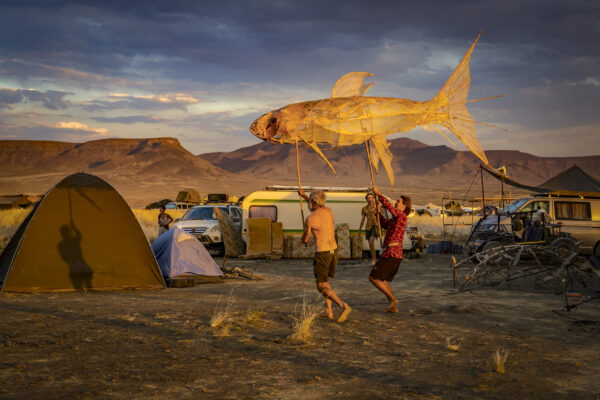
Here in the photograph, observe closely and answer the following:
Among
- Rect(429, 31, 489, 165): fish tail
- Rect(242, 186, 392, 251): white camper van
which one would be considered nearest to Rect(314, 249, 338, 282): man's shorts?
Rect(429, 31, 489, 165): fish tail

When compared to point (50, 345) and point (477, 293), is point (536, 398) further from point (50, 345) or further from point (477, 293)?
point (477, 293)

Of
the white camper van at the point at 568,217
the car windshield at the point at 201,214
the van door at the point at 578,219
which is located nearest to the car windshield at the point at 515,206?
the white camper van at the point at 568,217

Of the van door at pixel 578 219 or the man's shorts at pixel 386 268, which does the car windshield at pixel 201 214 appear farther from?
the man's shorts at pixel 386 268

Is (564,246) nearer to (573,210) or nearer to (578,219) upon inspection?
(578,219)

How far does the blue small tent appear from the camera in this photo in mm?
11945

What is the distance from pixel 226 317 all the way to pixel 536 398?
423cm

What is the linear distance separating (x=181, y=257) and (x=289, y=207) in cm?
722

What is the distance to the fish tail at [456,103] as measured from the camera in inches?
309

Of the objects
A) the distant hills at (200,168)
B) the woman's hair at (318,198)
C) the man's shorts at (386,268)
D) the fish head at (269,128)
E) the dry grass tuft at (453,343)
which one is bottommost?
the dry grass tuft at (453,343)

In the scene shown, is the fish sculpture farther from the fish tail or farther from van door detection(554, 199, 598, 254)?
van door detection(554, 199, 598, 254)

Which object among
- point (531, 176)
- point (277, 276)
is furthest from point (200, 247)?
point (531, 176)

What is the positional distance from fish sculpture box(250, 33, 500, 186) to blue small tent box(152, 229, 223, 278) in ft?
16.5

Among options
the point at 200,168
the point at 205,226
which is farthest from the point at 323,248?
the point at 200,168

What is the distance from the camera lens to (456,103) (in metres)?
7.92
